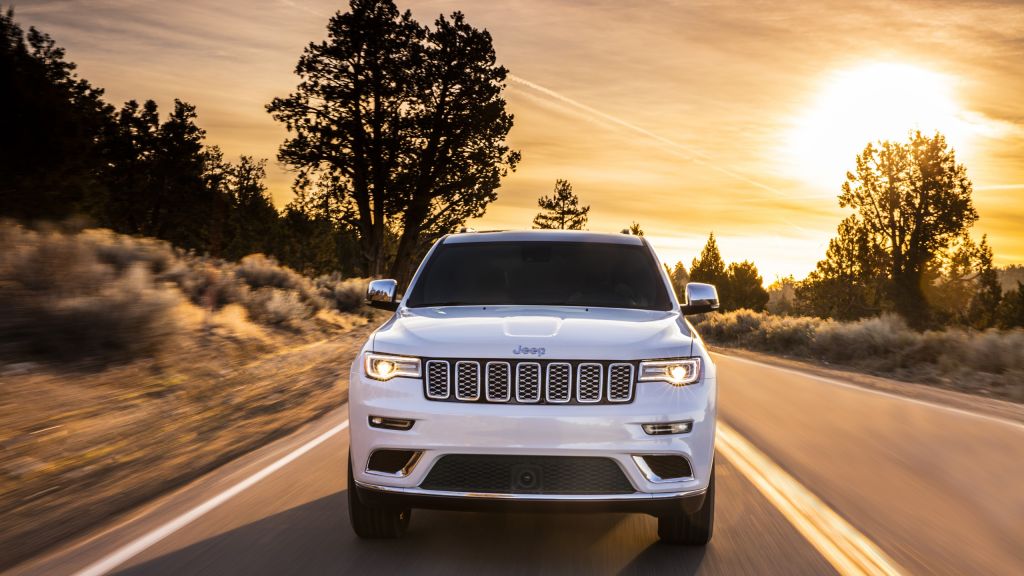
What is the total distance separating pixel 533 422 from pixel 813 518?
232 cm

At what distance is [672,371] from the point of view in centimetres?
484

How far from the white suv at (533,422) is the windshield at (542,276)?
1.08 m

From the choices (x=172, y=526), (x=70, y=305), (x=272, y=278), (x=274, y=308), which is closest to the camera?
(x=172, y=526)

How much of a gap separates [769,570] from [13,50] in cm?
3656

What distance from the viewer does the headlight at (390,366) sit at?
480 cm

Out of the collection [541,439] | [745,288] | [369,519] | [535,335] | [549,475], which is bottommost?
[745,288]

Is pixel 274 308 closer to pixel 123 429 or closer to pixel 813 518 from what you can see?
pixel 123 429

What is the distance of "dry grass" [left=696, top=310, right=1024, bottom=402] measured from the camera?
18344mm

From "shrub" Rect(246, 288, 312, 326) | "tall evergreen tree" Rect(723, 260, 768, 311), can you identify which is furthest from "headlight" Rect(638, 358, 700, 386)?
"tall evergreen tree" Rect(723, 260, 768, 311)

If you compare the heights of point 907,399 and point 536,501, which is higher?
point 536,501

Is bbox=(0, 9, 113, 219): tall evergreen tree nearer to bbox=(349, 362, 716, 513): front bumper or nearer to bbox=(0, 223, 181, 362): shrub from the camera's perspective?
bbox=(0, 223, 181, 362): shrub

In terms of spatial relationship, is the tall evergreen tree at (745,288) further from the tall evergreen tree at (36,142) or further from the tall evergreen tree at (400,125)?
the tall evergreen tree at (36,142)

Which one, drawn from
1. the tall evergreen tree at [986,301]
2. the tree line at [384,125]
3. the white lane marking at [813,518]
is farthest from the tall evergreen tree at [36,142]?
the tall evergreen tree at [986,301]

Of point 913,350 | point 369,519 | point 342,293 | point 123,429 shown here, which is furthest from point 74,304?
point 342,293
